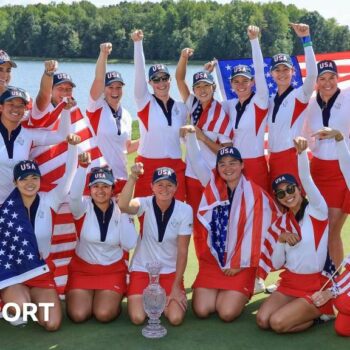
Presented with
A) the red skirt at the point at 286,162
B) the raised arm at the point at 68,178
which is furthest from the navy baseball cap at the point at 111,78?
the red skirt at the point at 286,162

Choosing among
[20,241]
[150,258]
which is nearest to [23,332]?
[20,241]

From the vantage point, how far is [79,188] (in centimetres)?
539

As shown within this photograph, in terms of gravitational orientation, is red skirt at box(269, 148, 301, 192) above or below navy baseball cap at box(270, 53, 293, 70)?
below

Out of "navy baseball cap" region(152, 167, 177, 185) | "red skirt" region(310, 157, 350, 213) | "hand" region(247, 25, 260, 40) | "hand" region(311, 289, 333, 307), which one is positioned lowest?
"hand" region(311, 289, 333, 307)

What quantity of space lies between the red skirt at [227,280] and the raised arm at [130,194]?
0.86 m

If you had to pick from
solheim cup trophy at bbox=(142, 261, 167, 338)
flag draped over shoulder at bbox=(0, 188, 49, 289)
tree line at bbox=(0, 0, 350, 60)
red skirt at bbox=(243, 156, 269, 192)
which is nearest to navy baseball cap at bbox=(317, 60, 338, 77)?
red skirt at bbox=(243, 156, 269, 192)

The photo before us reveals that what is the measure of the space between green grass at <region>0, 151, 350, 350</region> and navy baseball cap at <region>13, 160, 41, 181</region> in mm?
1224

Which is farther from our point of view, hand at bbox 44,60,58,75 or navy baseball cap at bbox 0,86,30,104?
hand at bbox 44,60,58,75

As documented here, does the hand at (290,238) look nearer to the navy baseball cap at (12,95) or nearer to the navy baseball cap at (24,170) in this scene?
the navy baseball cap at (24,170)

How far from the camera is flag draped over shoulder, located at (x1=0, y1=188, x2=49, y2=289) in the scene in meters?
5.22

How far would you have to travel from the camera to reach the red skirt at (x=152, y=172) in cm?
623

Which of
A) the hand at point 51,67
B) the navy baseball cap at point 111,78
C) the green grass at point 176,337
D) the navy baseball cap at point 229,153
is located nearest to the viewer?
the green grass at point 176,337

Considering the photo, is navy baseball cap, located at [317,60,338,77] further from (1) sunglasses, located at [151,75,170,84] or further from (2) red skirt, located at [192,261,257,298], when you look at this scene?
(2) red skirt, located at [192,261,257,298]

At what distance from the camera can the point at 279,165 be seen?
6.06 metres
